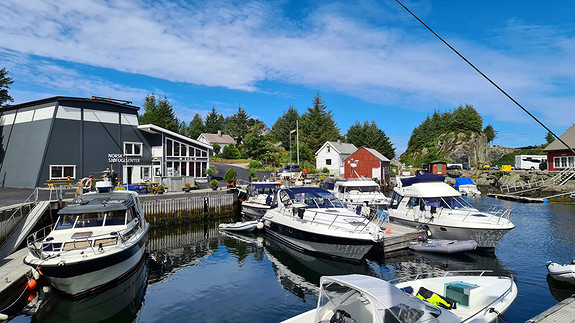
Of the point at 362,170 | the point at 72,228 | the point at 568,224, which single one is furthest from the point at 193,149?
the point at 568,224

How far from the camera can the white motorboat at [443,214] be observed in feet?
52.5

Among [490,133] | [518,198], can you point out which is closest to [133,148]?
[518,198]

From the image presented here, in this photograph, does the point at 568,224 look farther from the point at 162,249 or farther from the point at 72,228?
the point at 72,228

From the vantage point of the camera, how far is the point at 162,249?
1827 cm

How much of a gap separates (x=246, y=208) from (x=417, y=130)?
76.5 meters

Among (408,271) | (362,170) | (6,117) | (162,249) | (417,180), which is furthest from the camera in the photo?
(362,170)

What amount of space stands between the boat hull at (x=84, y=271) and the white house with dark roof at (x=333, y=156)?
4761 cm

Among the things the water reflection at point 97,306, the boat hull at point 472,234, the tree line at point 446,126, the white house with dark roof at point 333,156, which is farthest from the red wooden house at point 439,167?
the water reflection at point 97,306

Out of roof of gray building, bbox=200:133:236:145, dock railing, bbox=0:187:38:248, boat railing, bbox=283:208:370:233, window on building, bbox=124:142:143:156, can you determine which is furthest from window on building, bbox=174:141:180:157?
roof of gray building, bbox=200:133:236:145

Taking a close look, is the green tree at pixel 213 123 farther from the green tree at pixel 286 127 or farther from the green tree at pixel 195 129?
the green tree at pixel 286 127

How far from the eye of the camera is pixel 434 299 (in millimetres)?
8375

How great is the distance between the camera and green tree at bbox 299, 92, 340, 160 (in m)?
69.8

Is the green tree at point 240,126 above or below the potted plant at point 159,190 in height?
above

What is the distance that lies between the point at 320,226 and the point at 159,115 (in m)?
48.2
